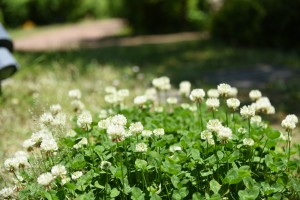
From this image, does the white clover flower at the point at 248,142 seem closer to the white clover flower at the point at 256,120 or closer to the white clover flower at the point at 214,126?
the white clover flower at the point at 214,126

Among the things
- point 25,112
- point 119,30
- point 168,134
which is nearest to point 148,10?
point 119,30

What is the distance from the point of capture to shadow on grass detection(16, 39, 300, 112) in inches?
264

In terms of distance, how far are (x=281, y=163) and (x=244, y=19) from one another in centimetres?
799

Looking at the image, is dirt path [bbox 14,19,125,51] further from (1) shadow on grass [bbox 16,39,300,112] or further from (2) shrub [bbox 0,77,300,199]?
(2) shrub [bbox 0,77,300,199]

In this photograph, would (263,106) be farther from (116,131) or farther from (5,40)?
(5,40)

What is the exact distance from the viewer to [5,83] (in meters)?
6.10

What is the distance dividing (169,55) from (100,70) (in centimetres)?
282

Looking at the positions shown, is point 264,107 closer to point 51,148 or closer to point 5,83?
point 51,148

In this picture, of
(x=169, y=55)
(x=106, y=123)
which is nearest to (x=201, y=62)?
(x=169, y=55)

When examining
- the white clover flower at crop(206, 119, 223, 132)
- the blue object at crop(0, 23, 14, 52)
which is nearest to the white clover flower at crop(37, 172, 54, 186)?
the white clover flower at crop(206, 119, 223, 132)

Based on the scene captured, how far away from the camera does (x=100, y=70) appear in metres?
7.10

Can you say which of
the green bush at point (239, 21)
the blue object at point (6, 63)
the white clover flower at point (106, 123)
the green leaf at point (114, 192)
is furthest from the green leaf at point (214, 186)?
the green bush at point (239, 21)

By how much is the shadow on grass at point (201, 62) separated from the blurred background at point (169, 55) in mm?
16

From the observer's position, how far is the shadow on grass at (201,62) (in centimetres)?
670
